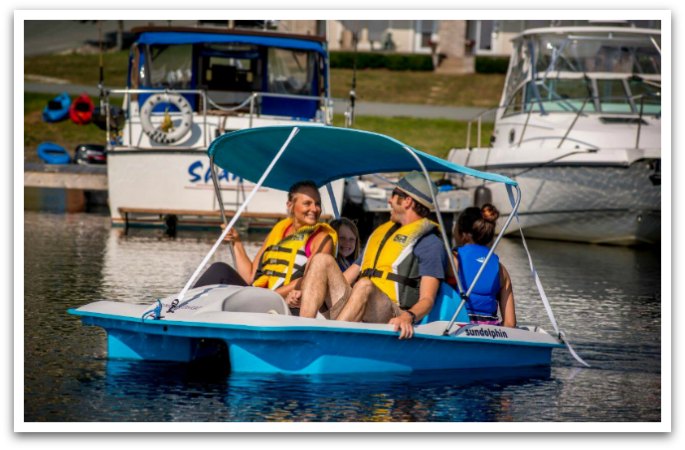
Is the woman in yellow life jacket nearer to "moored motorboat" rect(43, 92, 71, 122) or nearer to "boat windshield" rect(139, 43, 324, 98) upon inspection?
"boat windshield" rect(139, 43, 324, 98)

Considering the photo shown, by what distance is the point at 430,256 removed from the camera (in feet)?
31.4

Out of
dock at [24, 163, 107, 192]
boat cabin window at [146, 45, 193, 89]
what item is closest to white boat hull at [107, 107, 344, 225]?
boat cabin window at [146, 45, 193, 89]

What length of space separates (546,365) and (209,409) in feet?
10.6

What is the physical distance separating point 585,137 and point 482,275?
12.2 meters

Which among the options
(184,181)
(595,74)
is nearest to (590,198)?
(595,74)

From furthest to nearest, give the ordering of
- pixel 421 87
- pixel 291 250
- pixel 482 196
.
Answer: pixel 421 87
pixel 482 196
pixel 291 250

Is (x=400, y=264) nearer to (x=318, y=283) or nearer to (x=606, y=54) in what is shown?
(x=318, y=283)

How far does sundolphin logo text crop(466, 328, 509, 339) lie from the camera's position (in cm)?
966

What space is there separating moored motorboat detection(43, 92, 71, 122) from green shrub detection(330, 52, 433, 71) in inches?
545

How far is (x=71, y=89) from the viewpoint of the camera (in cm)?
4119

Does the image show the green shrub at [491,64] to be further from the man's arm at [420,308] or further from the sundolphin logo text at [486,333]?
the man's arm at [420,308]

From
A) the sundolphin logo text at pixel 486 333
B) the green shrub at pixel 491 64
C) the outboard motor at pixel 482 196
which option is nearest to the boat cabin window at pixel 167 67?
the outboard motor at pixel 482 196

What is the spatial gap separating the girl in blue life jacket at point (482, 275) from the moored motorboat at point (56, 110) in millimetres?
25558
